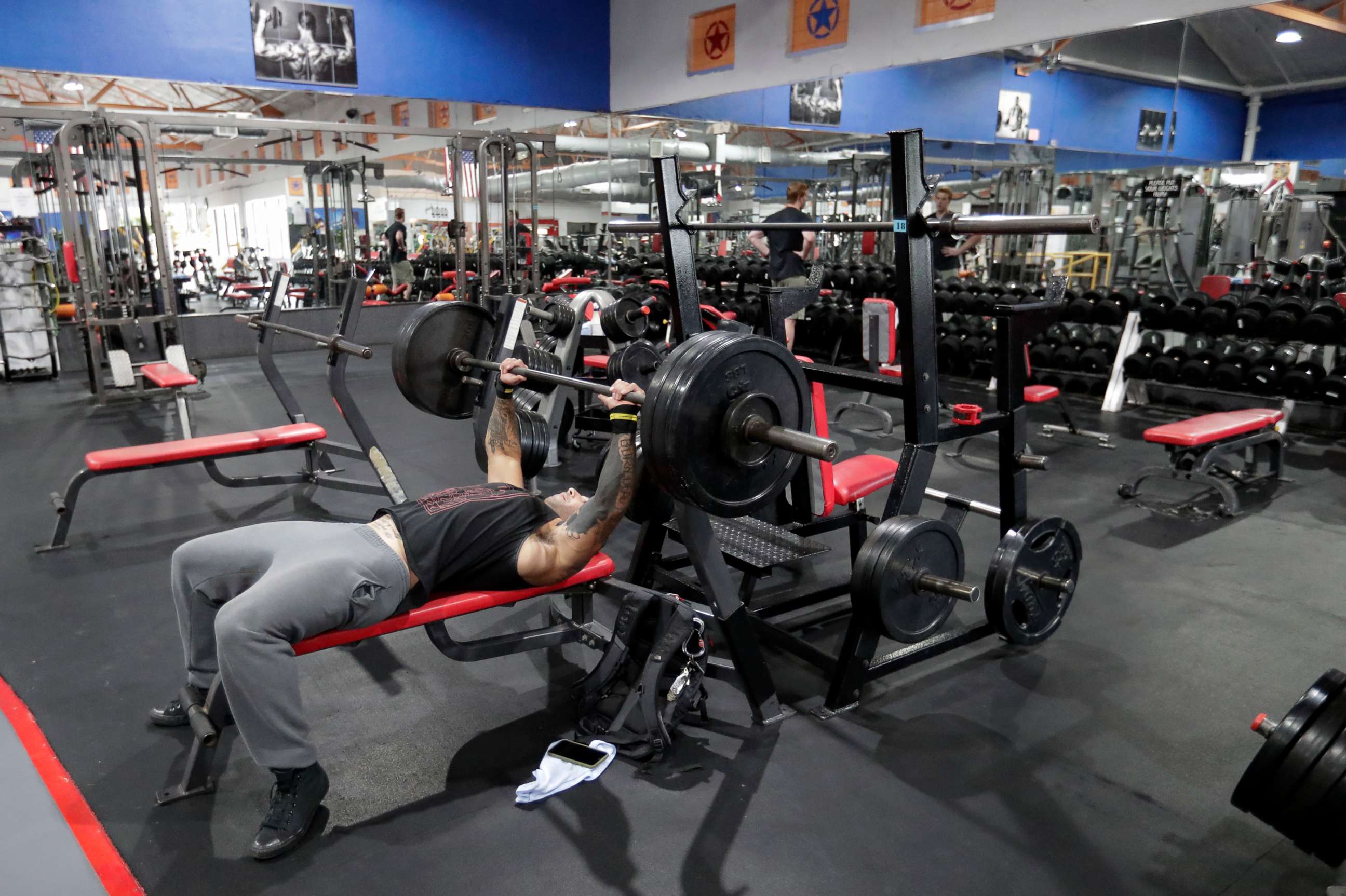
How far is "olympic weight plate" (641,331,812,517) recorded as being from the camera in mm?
1591

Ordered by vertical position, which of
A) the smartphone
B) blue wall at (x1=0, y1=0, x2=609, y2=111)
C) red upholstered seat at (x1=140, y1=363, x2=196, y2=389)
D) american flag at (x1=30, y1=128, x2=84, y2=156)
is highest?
blue wall at (x1=0, y1=0, x2=609, y2=111)

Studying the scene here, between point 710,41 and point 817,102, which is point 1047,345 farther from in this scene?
point 710,41

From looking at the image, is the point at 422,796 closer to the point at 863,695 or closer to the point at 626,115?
the point at 863,695

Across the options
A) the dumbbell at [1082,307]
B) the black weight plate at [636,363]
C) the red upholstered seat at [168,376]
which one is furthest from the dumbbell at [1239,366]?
the red upholstered seat at [168,376]

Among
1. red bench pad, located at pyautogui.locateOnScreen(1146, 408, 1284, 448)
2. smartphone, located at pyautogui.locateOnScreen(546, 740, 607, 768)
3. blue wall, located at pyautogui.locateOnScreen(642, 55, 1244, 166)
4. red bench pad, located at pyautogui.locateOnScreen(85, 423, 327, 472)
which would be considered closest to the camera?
smartphone, located at pyautogui.locateOnScreen(546, 740, 607, 768)

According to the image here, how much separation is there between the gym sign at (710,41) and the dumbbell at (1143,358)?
3579 mm

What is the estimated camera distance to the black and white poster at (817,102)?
6258 millimetres

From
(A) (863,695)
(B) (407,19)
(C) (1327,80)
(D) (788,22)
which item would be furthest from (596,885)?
(B) (407,19)

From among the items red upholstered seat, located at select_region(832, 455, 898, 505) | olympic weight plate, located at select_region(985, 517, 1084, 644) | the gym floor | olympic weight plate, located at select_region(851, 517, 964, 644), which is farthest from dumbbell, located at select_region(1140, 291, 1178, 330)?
olympic weight plate, located at select_region(851, 517, 964, 644)

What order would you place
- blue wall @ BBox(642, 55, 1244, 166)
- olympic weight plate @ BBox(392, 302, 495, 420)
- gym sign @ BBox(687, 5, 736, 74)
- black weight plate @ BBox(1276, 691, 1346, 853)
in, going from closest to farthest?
black weight plate @ BBox(1276, 691, 1346, 853) < olympic weight plate @ BBox(392, 302, 495, 420) < blue wall @ BBox(642, 55, 1244, 166) < gym sign @ BBox(687, 5, 736, 74)

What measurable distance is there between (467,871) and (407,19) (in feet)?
22.8

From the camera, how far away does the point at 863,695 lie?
2.20 metres

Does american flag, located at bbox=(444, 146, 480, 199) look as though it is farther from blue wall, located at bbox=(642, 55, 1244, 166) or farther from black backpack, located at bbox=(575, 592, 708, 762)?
black backpack, located at bbox=(575, 592, 708, 762)

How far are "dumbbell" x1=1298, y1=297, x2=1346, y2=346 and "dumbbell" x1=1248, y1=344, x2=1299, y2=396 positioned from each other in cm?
20
